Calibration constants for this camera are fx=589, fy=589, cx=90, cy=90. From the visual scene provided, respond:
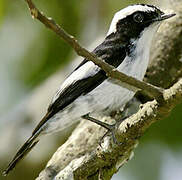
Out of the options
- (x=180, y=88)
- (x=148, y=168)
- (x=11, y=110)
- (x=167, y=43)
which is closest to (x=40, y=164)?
(x=11, y=110)

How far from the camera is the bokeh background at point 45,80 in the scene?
18.1ft

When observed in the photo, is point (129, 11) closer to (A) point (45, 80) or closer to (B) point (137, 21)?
(B) point (137, 21)

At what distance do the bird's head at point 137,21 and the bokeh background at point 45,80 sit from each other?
742 millimetres

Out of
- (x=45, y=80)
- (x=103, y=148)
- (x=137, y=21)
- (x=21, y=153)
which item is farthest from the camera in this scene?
(x=45, y=80)

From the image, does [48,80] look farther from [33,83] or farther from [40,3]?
[40,3]

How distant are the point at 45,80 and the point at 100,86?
1.55m

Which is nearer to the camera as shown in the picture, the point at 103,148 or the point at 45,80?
the point at 103,148

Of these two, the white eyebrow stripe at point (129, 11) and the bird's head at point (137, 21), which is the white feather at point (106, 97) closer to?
the bird's head at point (137, 21)

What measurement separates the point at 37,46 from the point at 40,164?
4.28 ft

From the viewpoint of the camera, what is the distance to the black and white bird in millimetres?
4574

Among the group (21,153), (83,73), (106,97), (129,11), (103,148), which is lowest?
(103,148)

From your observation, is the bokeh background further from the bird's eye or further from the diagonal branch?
the diagonal branch

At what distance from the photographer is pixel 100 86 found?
15.0 ft

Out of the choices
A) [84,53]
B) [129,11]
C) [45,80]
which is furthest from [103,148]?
[45,80]
